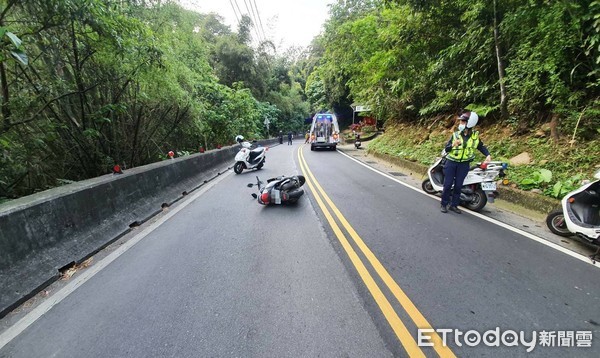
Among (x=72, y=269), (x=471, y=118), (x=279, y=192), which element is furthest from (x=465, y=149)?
(x=72, y=269)

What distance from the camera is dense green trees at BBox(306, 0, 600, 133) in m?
6.52

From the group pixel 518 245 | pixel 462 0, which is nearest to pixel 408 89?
pixel 462 0

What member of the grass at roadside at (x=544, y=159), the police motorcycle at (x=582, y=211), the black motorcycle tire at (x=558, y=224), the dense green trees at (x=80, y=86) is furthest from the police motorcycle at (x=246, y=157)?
the police motorcycle at (x=582, y=211)

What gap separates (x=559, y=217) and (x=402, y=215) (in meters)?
2.42

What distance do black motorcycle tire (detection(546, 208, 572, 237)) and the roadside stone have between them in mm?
2936

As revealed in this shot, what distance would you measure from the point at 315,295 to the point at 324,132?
62.0 feet

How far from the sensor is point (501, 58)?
8453mm

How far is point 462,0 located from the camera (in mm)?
8547

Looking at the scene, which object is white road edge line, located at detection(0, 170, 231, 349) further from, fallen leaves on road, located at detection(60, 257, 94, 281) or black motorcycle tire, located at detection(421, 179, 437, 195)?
black motorcycle tire, located at detection(421, 179, 437, 195)

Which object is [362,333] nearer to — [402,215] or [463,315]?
[463,315]

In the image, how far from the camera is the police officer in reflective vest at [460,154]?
523 cm

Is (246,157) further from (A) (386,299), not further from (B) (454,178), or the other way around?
(A) (386,299)

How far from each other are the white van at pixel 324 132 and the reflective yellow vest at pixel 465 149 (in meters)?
15.7

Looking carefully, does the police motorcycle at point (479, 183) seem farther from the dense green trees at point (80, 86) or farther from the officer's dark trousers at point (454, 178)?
the dense green trees at point (80, 86)
